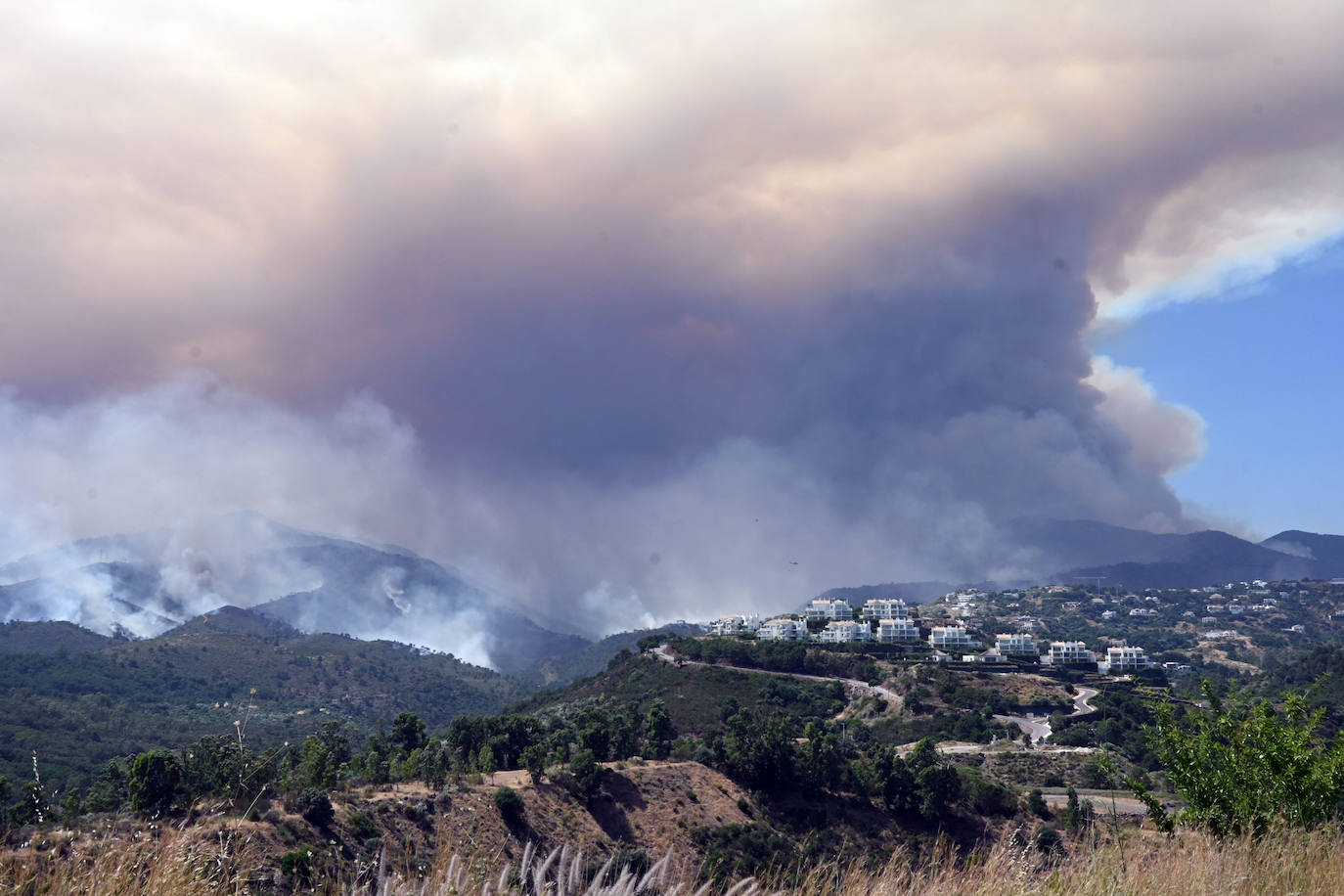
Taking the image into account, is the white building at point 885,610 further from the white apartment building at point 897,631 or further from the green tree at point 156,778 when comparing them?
the green tree at point 156,778

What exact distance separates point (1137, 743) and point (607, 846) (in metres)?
58.4

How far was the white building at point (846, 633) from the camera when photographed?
155500 mm

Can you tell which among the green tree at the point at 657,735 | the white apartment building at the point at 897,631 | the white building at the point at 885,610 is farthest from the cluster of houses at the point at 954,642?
the green tree at the point at 657,735

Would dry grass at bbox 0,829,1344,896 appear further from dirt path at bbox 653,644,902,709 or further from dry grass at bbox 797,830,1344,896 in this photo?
dirt path at bbox 653,644,902,709

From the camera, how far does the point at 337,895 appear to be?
780 centimetres

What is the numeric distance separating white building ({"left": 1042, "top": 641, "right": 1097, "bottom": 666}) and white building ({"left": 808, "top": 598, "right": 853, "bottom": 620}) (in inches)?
1854

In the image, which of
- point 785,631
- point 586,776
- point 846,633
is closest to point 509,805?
point 586,776

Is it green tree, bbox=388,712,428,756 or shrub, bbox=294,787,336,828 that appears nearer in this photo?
shrub, bbox=294,787,336,828

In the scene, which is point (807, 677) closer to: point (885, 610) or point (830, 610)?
point (885, 610)

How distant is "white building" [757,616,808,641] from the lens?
16050 centimetres

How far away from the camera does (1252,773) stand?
49.7 feet

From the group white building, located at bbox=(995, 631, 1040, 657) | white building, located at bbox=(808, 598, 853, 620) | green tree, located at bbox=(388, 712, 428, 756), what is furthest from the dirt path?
green tree, located at bbox=(388, 712, 428, 756)

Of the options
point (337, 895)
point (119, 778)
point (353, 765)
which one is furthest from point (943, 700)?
point (337, 895)

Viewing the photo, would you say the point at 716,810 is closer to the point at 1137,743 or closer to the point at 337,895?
the point at 1137,743
